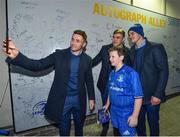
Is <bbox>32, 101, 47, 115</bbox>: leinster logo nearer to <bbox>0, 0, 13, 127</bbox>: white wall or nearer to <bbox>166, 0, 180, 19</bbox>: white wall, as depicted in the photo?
<bbox>0, 0, 13, 127</bbox>: white wall

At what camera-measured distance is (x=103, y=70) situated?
307cm

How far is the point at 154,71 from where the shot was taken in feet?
8.74

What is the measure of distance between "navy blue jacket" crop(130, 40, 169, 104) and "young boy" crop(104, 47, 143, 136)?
1.59 feet

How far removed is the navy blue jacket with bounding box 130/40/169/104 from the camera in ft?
8.50

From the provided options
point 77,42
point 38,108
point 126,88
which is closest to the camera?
point 126,88

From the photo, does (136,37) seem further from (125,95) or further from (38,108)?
(38,108)

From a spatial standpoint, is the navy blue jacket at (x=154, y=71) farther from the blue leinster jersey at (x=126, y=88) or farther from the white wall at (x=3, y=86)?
the white wall at (x=3, y=86)

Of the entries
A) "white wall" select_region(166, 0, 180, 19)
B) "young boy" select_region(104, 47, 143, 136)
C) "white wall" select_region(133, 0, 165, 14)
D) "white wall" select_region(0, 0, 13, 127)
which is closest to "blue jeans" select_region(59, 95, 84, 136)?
"young boy" select_region(104, 47, 143, 136)

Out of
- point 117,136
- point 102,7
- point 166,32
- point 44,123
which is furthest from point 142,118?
point 166,32

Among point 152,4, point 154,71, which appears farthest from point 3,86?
point 152,4

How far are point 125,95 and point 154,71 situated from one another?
0.63 meters

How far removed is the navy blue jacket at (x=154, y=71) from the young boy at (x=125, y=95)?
0.48 metres

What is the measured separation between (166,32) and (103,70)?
3078 millimetres

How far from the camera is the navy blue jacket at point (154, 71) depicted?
102 inches
